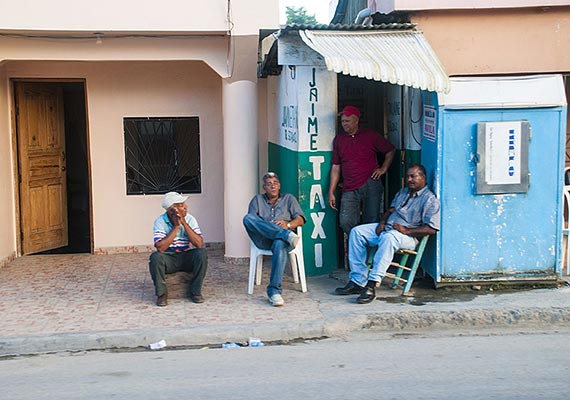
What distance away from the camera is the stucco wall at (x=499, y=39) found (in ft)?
29.2

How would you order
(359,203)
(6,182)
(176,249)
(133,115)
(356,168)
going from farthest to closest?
(133,115) → (6,182) → (359,203) → (356,168) → (176,249)

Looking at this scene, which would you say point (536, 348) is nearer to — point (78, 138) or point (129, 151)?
point (129, 151)

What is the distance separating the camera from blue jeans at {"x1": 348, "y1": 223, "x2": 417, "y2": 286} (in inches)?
316

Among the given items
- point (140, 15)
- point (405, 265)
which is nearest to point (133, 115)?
point (140, 15)

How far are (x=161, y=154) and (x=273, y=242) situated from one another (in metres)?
3.53

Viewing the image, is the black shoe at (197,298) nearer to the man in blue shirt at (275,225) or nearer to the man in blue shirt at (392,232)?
the man in blue shirt at (275,225)

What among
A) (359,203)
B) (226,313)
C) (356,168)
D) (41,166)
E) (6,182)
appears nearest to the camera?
(226,313)

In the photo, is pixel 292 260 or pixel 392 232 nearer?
pixel 392 232

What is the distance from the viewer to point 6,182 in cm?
1071

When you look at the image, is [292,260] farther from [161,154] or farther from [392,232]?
[161,154]

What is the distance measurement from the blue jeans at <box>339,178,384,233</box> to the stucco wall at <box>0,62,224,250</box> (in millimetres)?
2757

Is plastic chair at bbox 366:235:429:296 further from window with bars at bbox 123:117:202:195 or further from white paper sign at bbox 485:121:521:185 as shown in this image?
window with bars at bbox 123:117:202:195

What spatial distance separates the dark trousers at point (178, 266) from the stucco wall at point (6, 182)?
3.21 meters

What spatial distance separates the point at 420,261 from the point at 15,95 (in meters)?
5.88
